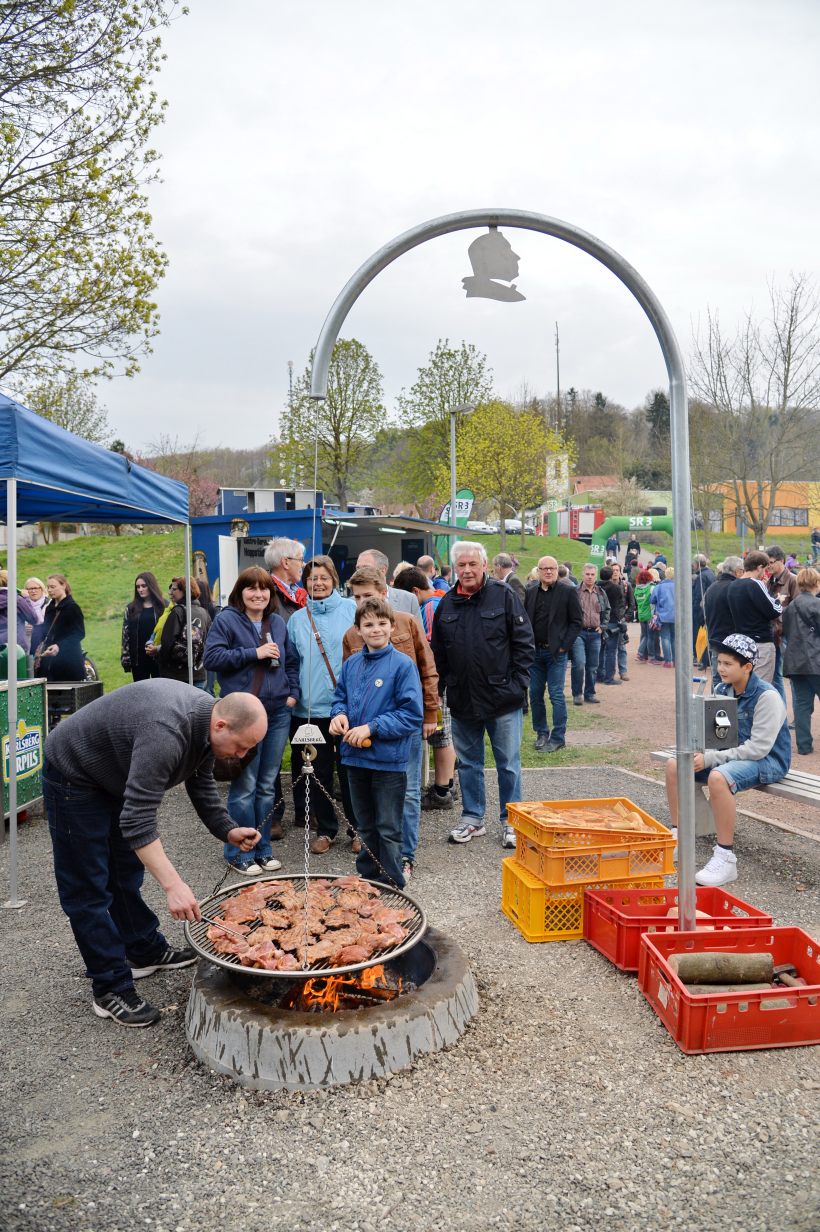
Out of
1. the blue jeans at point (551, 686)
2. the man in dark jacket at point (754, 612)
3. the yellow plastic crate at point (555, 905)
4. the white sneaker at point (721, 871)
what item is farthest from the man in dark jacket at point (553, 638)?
the yellow plastic crate at point (555, 905)

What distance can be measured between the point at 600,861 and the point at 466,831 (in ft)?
5.91

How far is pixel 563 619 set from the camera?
9531 mm

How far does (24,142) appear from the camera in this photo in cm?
996

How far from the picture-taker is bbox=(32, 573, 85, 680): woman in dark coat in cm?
900

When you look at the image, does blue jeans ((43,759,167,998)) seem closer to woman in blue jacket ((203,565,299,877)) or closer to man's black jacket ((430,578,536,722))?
woman in blue jacket ((203,565,299,877))

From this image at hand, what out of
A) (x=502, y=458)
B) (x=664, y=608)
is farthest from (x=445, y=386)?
(x=664, y=608)

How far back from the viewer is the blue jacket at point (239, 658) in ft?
18.3

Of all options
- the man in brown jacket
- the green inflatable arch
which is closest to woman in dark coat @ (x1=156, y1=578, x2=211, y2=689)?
the man in brown jacket

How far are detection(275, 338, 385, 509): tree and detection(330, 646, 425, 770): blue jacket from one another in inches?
1182

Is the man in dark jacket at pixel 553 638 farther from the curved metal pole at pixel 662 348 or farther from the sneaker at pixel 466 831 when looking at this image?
the curved metal pole at pixel 662 348

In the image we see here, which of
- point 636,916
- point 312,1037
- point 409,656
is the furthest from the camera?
point 409,656

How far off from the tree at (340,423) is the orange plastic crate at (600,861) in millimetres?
30670

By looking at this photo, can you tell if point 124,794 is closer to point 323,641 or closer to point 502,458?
point 323,641

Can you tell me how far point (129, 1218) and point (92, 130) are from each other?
11.4 meters
